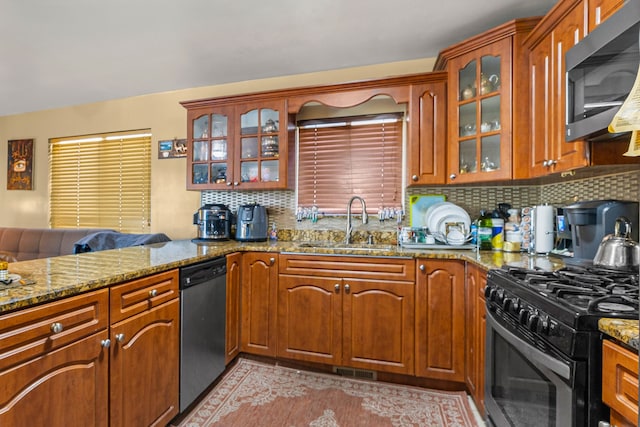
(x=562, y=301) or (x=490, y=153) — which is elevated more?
(x=490, y=153)

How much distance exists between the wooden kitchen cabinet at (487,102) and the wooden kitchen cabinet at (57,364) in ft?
7.01

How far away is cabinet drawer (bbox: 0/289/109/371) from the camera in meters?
0.87

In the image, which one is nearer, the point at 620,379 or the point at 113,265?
the point at 620,379

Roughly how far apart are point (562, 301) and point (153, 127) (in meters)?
3.63

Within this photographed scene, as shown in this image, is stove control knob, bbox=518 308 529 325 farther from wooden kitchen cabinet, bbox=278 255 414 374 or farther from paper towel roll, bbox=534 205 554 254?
paper towel roll, bbox=534 205 554 254

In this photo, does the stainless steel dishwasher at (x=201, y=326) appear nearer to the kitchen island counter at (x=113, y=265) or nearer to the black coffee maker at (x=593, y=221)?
the kitchen island counter at (x=113, y=265)

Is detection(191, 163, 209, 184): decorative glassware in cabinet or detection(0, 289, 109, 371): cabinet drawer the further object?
detection(191, 163, 209, 184): decorative glassware in cabinet

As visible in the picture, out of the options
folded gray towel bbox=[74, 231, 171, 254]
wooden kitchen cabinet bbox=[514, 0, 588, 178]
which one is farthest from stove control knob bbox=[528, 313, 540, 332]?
folded gray towel bbox=[74, 231, 171, 254]

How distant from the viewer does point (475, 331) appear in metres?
1.75

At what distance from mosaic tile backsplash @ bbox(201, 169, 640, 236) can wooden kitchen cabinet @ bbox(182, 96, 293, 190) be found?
29 centimetres

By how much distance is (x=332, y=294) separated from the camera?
2111 mm

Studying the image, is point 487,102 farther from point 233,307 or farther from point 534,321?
point 233,307

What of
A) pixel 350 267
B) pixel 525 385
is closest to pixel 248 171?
pixel 350 267

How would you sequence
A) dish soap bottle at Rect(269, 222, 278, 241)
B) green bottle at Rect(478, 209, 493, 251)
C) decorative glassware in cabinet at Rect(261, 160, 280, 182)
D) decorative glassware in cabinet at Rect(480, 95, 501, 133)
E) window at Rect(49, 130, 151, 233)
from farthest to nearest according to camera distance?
window at Rect(49, 130, 151, 233) < dish soap bottle at Rect(269, 222, 278, 241) < decorative glassware in cabinet at Rect(261, 160, 280, 182) < green bottle at Rect(478, 209, 493, 251) < decorative glassware in cabinet at Rect(480, 95, 501, 133)
